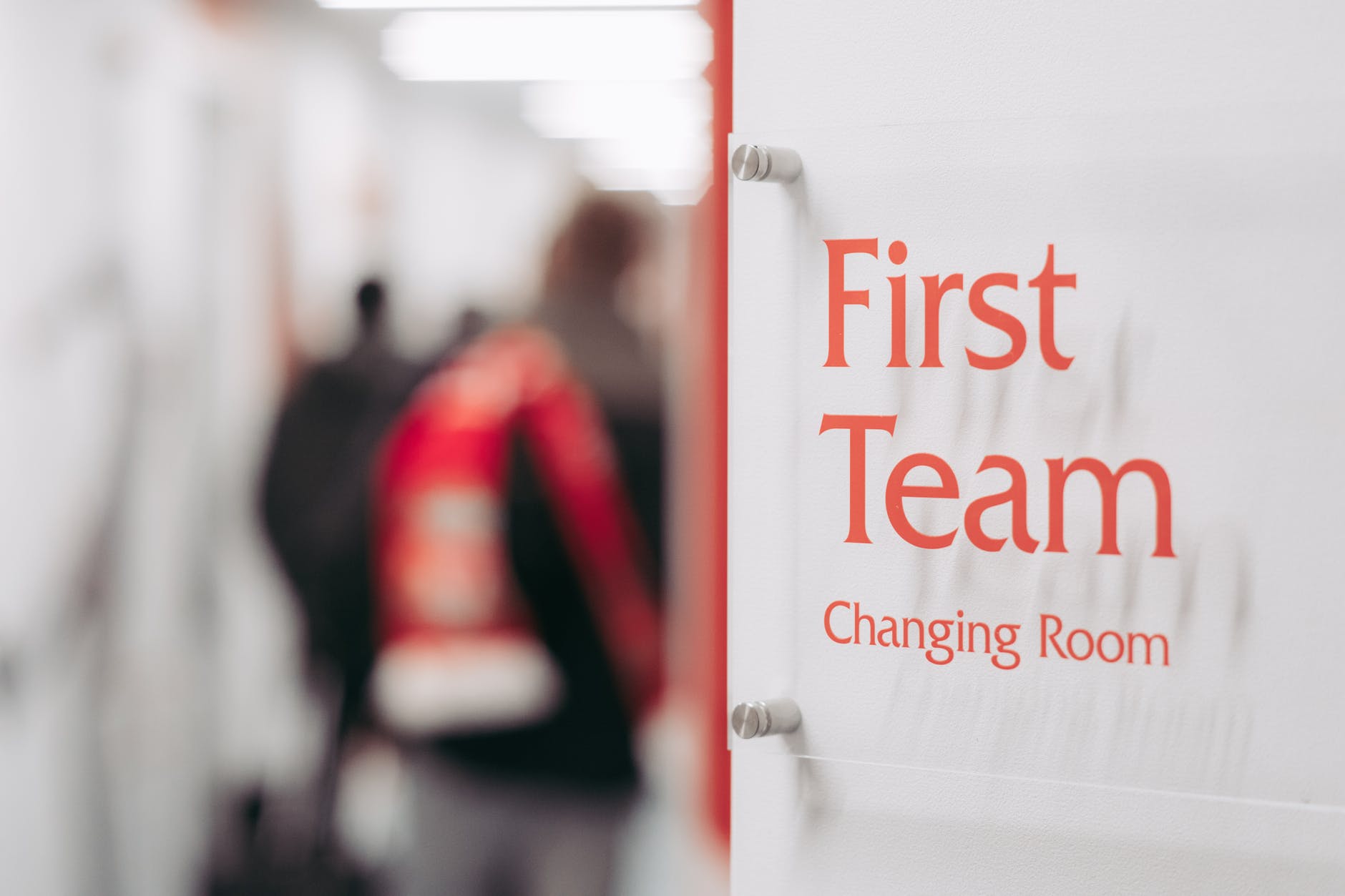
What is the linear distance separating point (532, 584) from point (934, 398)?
867 mm

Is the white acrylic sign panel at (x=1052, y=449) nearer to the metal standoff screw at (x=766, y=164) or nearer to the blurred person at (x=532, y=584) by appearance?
the metal standoff screw at (x=766, y=164)

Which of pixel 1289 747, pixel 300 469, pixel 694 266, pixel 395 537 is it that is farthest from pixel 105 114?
pixel 1289 747

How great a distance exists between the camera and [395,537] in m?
1.56

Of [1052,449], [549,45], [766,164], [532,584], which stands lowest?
[532,584]

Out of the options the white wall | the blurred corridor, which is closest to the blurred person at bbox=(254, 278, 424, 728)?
the blurred corridor

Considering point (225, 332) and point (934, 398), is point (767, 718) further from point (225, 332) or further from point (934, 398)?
point (225, 332)

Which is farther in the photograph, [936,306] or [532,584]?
[532,584]

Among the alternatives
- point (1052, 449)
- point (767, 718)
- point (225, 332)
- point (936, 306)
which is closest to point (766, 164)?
point (936, 306)

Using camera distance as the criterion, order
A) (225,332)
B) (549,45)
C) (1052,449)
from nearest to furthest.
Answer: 1. (1052,449)
2. (549,45)
3. (225,332)

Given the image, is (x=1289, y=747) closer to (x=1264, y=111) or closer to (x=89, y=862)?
(x=1264, y=111)

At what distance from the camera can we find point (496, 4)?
1.49 meters

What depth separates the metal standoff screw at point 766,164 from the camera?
75 centimetres

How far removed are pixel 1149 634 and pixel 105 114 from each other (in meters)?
1.58

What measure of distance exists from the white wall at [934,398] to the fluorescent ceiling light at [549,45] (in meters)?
0.61
